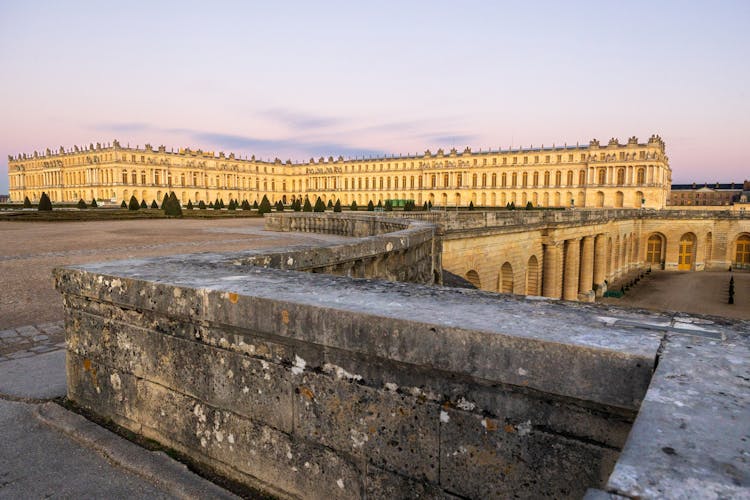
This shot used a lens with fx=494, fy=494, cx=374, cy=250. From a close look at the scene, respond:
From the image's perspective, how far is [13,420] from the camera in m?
3.04

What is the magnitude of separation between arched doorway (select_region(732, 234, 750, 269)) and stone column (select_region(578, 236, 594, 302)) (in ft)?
73.8

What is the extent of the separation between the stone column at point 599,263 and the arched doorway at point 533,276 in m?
12.6

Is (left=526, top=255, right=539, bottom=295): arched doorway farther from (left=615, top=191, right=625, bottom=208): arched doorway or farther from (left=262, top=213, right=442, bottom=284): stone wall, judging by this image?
(left=615, top=191, right=625, bottom=208): arched doorway

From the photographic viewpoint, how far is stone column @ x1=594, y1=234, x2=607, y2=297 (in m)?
35.8

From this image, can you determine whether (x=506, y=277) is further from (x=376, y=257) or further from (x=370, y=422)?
(x=370, y=422)

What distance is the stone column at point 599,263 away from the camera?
35781mm

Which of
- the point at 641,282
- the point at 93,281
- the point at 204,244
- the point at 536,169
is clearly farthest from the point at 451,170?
the point at 93,281

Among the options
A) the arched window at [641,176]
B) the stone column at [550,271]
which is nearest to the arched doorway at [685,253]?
the arched window at [641,176]

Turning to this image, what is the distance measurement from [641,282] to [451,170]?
52.2 meters

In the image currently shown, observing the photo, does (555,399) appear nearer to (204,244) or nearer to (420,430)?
(420,430)

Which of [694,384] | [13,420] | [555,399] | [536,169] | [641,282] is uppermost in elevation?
[536,169]

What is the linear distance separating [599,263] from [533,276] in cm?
1343

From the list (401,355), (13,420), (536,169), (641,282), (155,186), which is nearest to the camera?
(401,355)

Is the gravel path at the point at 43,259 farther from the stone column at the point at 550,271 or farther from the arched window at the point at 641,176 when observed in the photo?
the arched window at the point at 641,176
